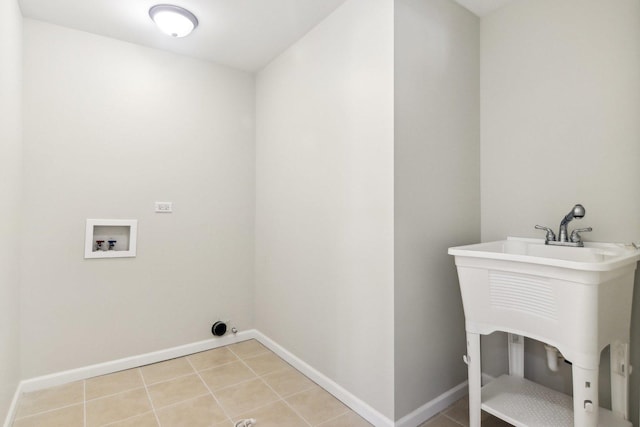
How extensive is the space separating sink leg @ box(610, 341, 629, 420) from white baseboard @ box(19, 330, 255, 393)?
2.48 metres

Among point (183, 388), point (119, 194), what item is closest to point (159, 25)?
point (119, 194)

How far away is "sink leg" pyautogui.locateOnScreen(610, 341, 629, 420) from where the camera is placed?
1.49m

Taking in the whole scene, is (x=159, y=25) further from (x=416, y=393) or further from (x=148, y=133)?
(x=416, y=393)

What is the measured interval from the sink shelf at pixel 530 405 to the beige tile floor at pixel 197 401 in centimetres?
21

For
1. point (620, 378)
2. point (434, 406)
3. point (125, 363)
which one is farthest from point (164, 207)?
point (620, 378)

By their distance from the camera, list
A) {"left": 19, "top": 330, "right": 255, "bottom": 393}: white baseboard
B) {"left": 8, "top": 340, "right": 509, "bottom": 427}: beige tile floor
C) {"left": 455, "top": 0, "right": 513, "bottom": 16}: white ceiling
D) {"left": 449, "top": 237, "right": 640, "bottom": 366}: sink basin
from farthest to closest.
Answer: {"left": 19, "top": 330, "right": 255, "bottom": 393}: white baseboard
{"left": 455, "top": 0, "right": 513, "bottom": 16}: white ceiling
{"left": 8, "top": 340, "right": 509, "bottom": 427}: beige tile floor
{"left": 449, "top": 237, "right": 640, "bottom": 366}: sink basin

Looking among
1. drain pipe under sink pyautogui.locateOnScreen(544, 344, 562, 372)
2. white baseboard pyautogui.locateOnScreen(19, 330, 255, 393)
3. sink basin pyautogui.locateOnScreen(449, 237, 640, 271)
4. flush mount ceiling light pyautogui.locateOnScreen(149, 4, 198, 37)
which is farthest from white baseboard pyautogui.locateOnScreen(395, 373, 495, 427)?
flush mount ceiling light pyautogui.locateOnScreen(149, 4, 198, 37)

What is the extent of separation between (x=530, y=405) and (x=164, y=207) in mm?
2639

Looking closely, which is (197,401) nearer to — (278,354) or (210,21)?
(278,354)

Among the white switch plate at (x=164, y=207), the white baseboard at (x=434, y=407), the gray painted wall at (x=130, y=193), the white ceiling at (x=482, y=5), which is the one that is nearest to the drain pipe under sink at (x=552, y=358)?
the white baseboard at (x=434, y=407)

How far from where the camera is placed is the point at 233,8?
211cm

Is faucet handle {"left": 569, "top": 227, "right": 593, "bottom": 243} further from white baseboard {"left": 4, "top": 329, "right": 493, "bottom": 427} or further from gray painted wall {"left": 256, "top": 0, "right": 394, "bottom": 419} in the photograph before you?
white baseboard {"left": 4, "top": 329, "right": 493, "bottom": 427}

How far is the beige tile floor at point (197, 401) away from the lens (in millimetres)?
1839

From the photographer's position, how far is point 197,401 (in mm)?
2035
